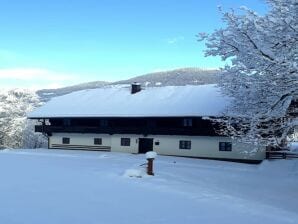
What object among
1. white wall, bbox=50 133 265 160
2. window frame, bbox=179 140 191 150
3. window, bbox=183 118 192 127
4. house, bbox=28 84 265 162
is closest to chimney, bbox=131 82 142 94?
house, bbox=28 84 265 162

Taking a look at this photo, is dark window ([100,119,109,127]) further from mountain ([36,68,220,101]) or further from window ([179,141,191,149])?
mountain ([36,68,220,101])

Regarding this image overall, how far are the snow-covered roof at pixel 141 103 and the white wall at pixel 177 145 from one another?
7.65 feet

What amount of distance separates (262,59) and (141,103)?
2459cm

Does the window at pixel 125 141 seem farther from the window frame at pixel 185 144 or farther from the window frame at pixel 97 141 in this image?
the window frame at pixel 185 144

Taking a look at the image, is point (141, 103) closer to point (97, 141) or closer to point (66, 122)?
point (97, 141)

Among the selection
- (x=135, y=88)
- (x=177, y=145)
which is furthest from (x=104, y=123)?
(x=177, y=145)

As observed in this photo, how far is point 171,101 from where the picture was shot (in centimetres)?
4122

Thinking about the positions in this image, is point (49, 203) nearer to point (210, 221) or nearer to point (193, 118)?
point (210, 221)

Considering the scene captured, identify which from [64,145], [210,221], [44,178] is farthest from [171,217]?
[64,145]

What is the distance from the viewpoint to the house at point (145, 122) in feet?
121

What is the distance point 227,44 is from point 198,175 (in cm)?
855

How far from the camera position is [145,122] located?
133 ft

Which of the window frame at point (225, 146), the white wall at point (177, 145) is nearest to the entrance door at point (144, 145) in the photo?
the white wall at point (177, 145)

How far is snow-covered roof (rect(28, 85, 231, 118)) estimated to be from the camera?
38.0 meters
